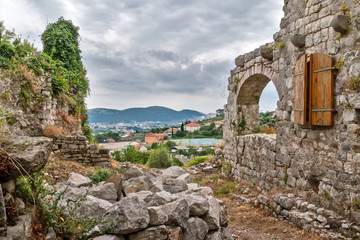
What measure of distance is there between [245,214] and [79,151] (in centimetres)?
498

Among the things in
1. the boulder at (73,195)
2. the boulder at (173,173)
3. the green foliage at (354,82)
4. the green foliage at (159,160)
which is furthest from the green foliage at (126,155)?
the green foliage at (354,82)

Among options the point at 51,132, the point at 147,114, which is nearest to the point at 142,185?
the point at 51,132

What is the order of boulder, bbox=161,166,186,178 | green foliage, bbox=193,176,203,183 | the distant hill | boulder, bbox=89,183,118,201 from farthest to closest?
1. the distant hill
2. green foliage, bbox=193,176,203,183
3. boulder, bbox=161,166,186,178
4. boulder, bbox=89,183,118,201

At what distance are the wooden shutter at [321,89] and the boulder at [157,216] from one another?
11.5 feet

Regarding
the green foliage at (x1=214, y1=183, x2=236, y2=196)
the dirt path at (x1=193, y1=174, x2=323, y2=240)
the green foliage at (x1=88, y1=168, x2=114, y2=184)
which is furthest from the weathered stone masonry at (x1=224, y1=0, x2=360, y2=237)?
the green foliage at (x1=88, y1=168, x2=114, y2=184)

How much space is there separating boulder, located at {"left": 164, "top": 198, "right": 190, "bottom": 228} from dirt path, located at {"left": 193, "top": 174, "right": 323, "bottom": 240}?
5.68 feet

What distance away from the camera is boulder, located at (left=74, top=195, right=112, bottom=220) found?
2953mm

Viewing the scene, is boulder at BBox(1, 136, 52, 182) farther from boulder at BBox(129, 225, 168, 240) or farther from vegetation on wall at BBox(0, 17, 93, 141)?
vegetation on wall at BBox(0, 17, 93, 141)

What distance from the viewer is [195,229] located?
3.22 metres

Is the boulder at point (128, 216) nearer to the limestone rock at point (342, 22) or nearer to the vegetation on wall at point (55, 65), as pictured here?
the limestone rock at point (342, 22)

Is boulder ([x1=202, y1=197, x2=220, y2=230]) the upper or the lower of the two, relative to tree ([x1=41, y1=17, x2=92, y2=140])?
lower

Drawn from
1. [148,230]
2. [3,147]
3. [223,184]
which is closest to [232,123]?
[223,184]

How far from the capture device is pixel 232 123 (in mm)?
9594

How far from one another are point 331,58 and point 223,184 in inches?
210
